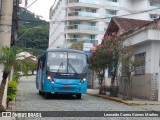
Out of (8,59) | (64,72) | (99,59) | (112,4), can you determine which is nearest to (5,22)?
(8,59)

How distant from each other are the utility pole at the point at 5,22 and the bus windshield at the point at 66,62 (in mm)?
8539

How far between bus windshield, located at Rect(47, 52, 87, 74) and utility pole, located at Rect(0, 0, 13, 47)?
854cm

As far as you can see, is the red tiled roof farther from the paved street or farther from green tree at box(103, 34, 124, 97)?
the paved street

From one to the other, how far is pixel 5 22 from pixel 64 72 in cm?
868

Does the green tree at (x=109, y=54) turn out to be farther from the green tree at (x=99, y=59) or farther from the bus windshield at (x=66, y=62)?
the bus windshield at (x=66, y=62)

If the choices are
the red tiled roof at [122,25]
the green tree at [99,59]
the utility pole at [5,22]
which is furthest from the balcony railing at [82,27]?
the utility pole at [5,22]

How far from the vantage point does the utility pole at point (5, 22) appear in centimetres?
1116

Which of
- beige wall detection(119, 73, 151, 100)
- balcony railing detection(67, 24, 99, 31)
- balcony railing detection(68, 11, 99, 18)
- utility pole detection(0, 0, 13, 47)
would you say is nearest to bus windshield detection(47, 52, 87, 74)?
beige wall detection(119, 73, 151, 100)

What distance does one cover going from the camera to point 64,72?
64.4 feet

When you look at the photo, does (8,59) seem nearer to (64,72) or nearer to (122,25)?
(64,72)

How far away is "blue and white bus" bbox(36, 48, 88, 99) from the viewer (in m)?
19.6

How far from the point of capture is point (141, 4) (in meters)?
72.0

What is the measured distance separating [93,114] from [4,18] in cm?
453

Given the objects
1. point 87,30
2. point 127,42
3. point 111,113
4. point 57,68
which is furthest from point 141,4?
point 111,113
